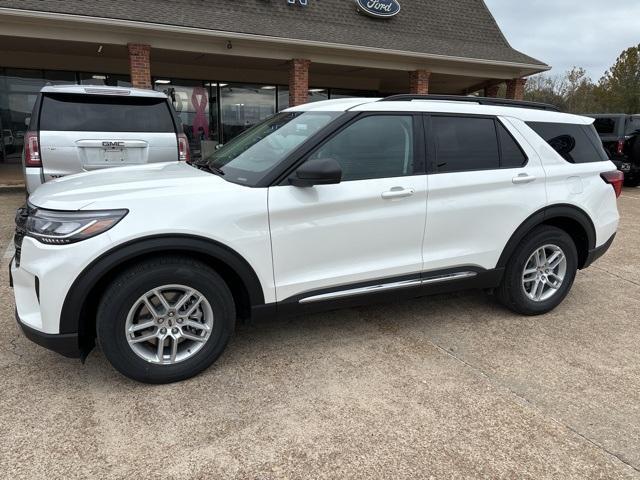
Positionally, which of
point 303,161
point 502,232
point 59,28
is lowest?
point 502,232

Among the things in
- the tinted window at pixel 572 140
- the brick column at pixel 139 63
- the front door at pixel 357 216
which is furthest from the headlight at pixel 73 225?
the brick column at pixel 139 63

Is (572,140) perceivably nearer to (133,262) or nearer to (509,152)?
(509,152)

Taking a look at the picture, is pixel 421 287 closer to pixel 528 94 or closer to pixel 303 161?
pixel 303 161

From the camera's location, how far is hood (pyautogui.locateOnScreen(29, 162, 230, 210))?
2.72 meters

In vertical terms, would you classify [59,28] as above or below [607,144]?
above

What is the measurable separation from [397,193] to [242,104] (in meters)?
14.1

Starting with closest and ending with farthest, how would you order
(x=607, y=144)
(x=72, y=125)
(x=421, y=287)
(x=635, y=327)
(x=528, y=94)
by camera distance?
(x=421, y=287) < (x=635, y=327) < (x=72, y=125) < (x=607, y=144) < (x=528, y=94)

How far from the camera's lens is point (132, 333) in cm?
282

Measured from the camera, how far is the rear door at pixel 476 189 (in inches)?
140

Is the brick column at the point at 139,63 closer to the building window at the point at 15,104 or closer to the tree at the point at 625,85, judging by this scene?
the building window at the point at 15,104

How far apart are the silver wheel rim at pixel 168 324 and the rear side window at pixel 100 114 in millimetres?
3374

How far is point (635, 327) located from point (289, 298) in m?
2.97

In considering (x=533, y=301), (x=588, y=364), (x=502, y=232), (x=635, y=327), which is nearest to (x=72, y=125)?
(x=502, y=232)

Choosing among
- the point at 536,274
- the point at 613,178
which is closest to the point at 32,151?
the point at 536,274
